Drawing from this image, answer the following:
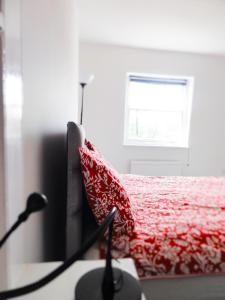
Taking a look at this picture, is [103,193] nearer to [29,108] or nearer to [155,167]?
[29,108]

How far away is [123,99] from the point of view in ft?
11.8

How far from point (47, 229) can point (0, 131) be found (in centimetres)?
82

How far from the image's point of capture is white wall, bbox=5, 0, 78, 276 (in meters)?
0.61

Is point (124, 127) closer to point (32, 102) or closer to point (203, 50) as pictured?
point (203, 50)

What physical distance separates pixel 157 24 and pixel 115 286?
2.82 m

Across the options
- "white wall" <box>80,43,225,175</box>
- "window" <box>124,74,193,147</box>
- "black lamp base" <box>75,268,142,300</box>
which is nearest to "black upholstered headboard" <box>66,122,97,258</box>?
"black lamp base" <box>75,268,142,300</box>

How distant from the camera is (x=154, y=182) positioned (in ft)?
7.38

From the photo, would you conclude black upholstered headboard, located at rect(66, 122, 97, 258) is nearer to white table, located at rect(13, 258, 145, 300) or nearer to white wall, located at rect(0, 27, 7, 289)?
white table, located at rect(13, 258, 145, 300)

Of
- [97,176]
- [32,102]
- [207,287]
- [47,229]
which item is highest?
[32,102]

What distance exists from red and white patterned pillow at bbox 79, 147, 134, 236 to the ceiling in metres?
1.91

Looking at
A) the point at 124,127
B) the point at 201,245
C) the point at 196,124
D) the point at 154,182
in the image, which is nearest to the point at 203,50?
the point at 196,124

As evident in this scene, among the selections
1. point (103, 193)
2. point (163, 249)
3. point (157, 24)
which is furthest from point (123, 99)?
point (163, 249)

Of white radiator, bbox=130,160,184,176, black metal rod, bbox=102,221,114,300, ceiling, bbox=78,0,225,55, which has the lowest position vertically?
white radiator, bbox=130,160,184,176

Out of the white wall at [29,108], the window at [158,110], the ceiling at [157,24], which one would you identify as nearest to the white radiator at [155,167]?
the window at [158,110]
